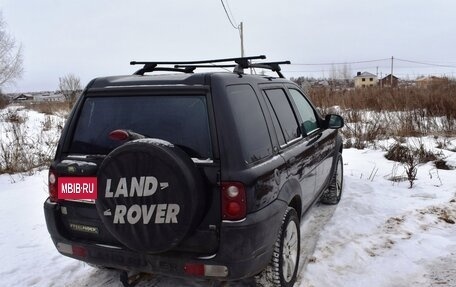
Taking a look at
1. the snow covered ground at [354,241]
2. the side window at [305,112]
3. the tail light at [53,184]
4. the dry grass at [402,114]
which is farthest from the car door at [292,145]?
the dry grass at [402,114]

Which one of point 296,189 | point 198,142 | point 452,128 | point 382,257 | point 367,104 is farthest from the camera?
point 367,104

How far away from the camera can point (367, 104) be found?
47.8 ft

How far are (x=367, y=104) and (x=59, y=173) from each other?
45.1ft

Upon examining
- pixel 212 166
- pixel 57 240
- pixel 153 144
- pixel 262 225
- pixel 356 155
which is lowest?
pixel 356 155

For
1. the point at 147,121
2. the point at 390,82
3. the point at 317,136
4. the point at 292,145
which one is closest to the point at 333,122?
the point at 317,136

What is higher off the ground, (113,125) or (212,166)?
(113,125)

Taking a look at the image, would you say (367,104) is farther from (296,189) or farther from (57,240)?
(57,240)

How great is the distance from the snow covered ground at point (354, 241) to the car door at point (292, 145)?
635 millimetres

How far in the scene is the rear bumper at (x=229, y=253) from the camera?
2287 millimetres

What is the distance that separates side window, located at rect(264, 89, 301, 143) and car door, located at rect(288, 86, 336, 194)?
23 centimetres

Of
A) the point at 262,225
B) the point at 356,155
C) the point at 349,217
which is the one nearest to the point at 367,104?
the point at 356,155

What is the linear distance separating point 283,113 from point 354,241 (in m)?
1.73

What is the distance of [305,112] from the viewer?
162 inches

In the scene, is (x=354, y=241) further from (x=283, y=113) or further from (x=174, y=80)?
(x=174, y=80)
